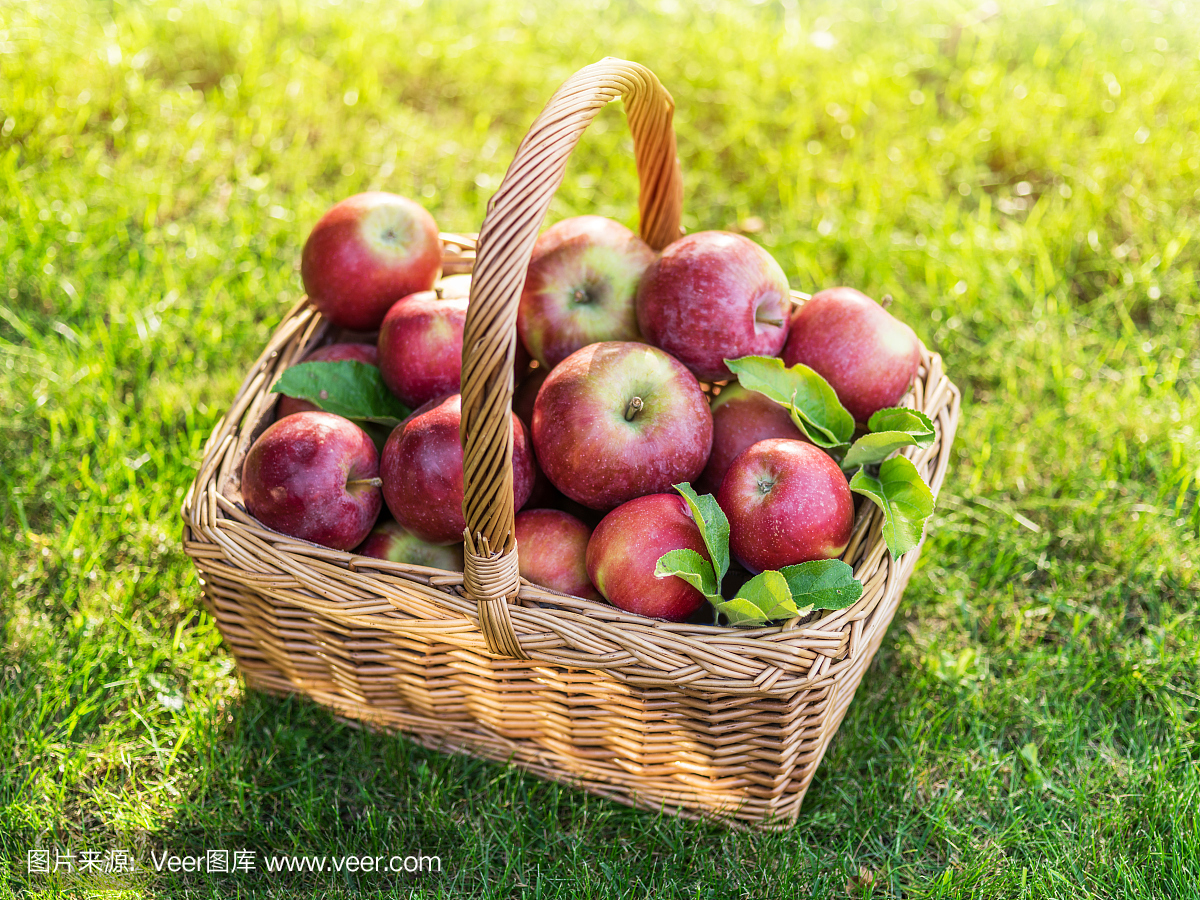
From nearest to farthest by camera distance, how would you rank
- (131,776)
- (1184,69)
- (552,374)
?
(552,374), (131,776), (1184,69)

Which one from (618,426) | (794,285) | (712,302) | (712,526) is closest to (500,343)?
(618,426)

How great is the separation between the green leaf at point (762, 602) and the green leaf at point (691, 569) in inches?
1.2

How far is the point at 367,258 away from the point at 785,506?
3.36 ft

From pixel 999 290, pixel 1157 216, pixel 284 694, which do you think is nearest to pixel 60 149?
pixel 284 694

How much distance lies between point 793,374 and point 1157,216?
2.06 m

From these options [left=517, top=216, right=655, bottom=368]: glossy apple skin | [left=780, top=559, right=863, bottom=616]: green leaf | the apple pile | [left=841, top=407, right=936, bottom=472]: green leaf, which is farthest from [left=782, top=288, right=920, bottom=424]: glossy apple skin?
[left=780, top=559, right=863, bottom=616]: green leaf

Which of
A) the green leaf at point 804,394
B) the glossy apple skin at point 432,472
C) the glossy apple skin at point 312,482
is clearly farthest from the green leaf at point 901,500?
the glossy apple skin at point 312,482

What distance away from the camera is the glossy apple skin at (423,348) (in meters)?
1.82

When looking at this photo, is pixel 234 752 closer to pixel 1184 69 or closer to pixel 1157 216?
pixel 1157 216

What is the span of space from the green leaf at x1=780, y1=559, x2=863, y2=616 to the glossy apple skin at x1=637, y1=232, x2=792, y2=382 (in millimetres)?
470

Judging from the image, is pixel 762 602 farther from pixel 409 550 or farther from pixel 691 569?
pixel 409 550

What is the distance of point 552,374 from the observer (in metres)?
1.71

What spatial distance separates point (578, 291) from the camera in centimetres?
190

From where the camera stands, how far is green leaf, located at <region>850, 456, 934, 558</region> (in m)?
1.58
